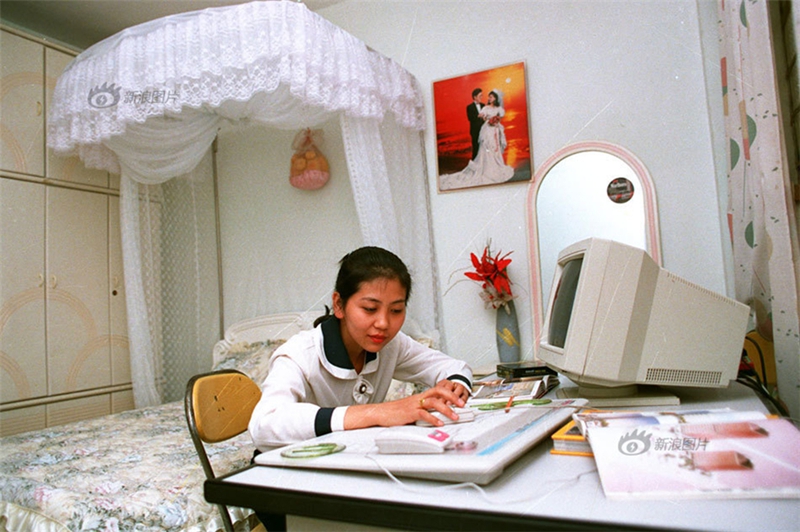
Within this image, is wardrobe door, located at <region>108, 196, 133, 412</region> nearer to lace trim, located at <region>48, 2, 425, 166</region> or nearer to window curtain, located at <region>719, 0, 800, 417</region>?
lace trim, located at <region>48, 2, 425, 166</region>

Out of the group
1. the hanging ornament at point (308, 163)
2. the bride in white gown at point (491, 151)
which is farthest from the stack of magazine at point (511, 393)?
the hanging ornament at point (308, 163)

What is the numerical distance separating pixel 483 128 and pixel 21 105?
245 centimetres

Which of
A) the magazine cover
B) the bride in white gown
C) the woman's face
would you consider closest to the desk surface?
the magazine cover

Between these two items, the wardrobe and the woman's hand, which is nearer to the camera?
the woman's hand

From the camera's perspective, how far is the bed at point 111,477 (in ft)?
4.58

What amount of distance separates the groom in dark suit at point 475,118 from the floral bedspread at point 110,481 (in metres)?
1.72

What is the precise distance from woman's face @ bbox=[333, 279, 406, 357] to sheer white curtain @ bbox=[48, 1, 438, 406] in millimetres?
1153

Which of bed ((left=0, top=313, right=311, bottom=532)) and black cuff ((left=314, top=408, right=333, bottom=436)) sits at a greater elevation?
black cuff ((left=314, top=408, right=333, bottom=436))

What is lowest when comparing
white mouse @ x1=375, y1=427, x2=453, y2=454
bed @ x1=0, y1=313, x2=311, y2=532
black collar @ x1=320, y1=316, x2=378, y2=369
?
bed @ x1=0, y1=313, x2=311, y2=532

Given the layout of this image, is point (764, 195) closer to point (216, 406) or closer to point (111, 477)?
point (216, 406)

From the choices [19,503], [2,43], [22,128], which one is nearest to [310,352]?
[19,503]

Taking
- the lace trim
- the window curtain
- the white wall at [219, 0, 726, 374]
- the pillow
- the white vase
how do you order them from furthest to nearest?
the pillow, the white vase, the white wall at [219, 0, 726, 374], the lace trim, the window curtain

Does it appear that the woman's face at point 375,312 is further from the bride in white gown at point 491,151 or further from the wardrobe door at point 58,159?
the wardrobe door at point 58,159

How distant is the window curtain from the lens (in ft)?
4.09
